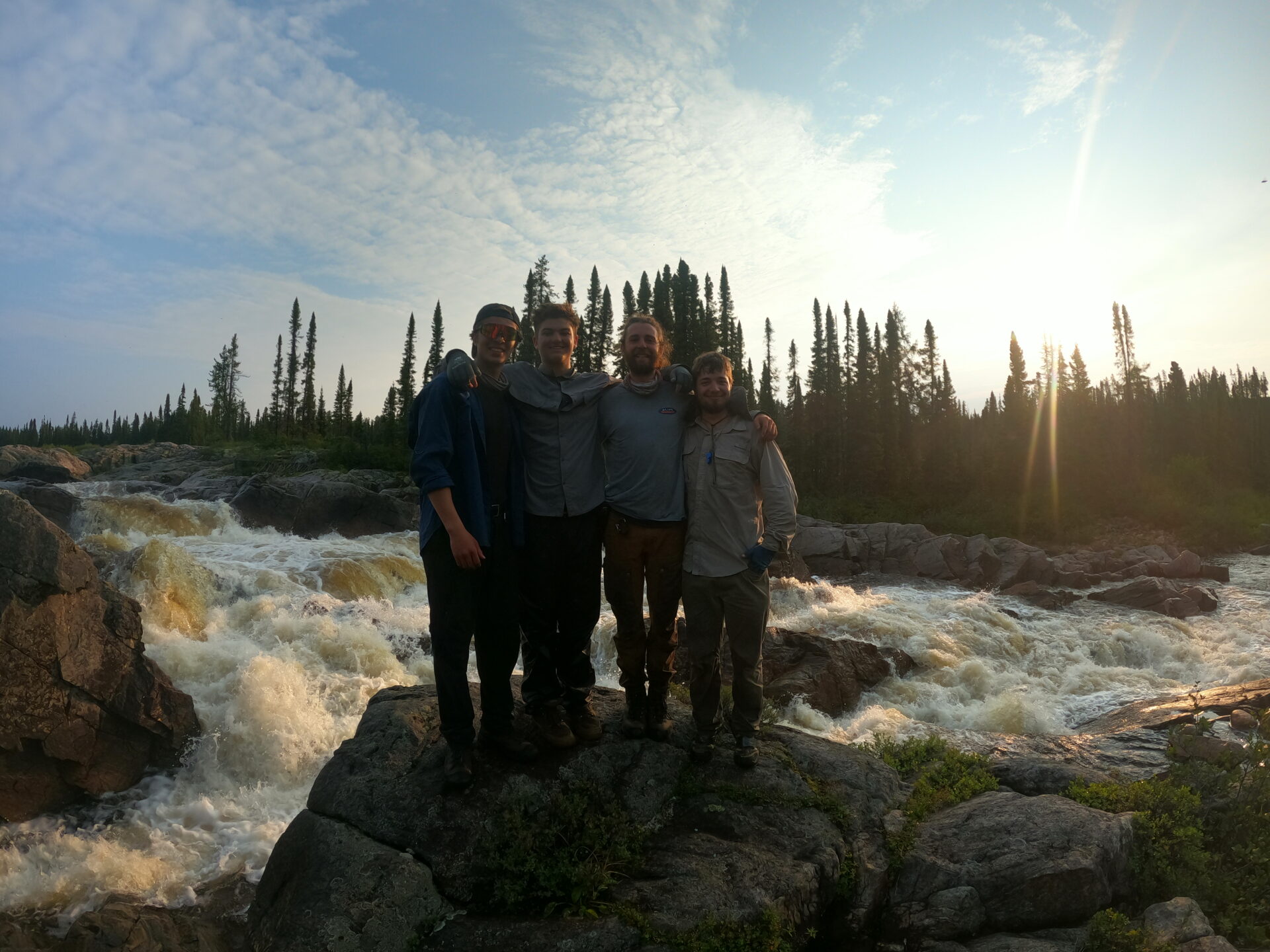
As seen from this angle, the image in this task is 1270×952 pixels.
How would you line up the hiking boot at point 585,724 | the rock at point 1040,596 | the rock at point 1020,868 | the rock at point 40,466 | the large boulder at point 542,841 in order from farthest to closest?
1. the rock at point 40,466
2. the rock at point 1040,596
3. the hiking boot at point 585,724
4. the rock at point 1020,868
5. the large boulder at point 542,841

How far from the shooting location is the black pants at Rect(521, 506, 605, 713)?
4367 mm

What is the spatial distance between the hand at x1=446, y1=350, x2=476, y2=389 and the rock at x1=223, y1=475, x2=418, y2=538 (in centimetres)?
2145

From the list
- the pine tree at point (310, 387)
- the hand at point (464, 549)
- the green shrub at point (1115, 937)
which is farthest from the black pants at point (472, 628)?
the pine tree at point (310, 387)

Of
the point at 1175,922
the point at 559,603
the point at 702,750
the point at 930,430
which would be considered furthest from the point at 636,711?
the point at 930,430

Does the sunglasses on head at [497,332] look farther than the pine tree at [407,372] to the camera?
No

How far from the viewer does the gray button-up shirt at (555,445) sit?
4.34 meters

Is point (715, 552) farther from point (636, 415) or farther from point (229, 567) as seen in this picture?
point (229, 567)

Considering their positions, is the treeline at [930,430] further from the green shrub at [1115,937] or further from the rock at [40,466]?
the green shrub at [1115,937]

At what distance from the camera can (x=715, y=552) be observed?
447 centimetres

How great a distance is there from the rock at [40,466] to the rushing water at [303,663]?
1476 centimetres

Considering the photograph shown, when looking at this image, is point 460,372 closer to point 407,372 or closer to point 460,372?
point 460,372

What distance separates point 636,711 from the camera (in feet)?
15.6

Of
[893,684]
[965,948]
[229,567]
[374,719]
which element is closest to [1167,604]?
[893,684]

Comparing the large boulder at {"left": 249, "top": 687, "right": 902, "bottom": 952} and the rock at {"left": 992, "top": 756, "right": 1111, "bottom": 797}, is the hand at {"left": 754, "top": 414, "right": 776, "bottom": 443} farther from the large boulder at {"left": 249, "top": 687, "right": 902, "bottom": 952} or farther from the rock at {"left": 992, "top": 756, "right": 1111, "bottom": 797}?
the rock at {"left": 992, "top": 756, "right": 1111, "bottom": 797}
